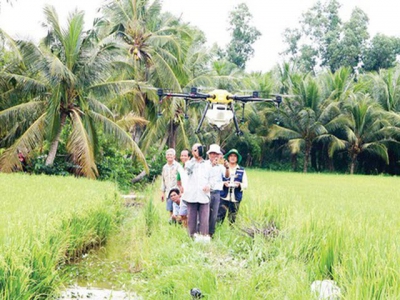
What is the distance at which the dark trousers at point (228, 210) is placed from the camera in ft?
25.1

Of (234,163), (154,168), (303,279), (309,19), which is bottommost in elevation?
(154,168)

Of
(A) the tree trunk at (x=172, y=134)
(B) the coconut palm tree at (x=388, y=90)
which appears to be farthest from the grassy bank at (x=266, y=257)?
(B) the coconut palm tree at (x=388, y=90)

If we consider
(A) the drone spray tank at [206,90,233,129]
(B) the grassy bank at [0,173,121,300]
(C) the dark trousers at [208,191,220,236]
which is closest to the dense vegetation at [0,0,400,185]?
(A) the drone spray tank at [206,90,233,129]

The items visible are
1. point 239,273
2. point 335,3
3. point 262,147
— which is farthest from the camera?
point 335,3

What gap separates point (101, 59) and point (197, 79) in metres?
8.10

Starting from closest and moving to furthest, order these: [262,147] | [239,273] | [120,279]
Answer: [239,273] → [120,279] → [262,147]

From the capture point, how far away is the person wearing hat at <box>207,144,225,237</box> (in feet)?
22.2

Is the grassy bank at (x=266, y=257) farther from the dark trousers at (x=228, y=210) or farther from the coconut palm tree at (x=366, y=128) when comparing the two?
the coconut palm tree at (x=366, y=128)

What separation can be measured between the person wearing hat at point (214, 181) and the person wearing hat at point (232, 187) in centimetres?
25

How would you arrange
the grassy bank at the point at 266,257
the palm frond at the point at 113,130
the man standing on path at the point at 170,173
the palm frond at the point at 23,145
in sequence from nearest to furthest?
the grassy bank at the point at 266,257
the man standing on path at the point at 170,173
the palm frond at the point at 23,145
the palm frond at the point at 113,130

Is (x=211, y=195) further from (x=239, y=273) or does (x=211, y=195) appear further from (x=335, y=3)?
(x=335, y=3)

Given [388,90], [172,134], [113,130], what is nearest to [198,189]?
[113,130]

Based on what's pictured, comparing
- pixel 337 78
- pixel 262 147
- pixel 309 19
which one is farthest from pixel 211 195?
pixel 309 19

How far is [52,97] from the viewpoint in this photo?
13.5 metres
